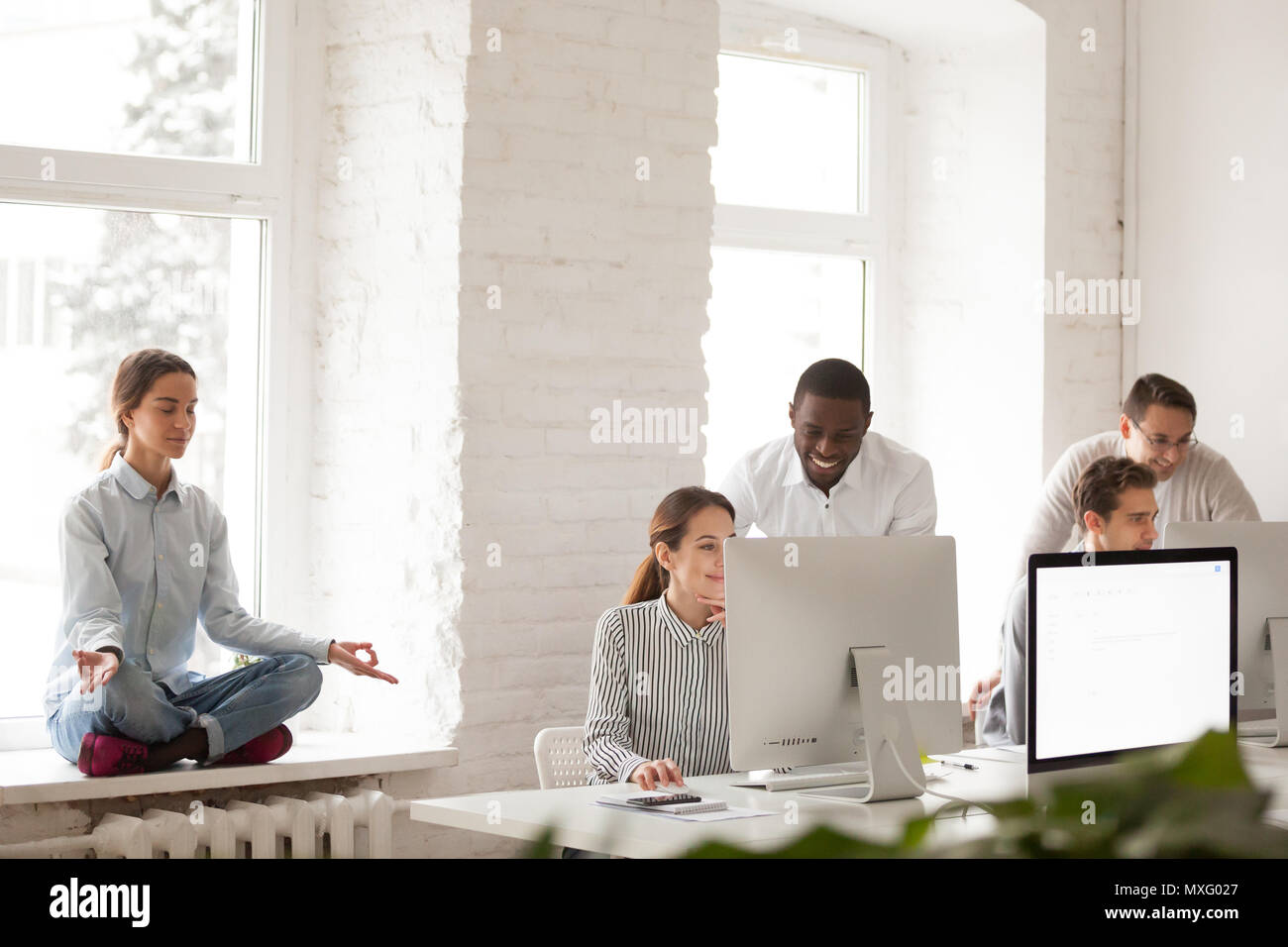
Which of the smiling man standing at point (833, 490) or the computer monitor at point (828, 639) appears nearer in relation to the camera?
the computer monitor at point (828, 639)

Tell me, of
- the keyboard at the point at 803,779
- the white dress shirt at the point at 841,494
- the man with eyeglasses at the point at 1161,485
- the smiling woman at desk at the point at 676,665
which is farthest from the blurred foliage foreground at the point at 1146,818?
the man with eyeglasses at the point at 1161,485

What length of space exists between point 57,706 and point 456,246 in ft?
4.21

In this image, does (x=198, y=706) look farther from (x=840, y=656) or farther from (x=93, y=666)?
(x=840, y=656)

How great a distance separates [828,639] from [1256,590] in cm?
112

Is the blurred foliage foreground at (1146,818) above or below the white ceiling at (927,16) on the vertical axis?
below

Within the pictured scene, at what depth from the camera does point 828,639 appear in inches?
89.4

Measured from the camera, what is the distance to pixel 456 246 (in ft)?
10.6

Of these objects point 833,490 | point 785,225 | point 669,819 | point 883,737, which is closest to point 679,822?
point 669,819

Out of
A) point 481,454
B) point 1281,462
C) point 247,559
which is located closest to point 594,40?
point 481,454

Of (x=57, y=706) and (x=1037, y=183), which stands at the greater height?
(x=1037, y=183)

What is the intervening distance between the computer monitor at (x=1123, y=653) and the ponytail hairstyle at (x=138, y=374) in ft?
5.80

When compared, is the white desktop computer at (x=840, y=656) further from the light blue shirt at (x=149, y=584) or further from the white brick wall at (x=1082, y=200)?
the white brick wall at (x=1082, y=200)

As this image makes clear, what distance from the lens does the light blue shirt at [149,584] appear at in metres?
2.79
